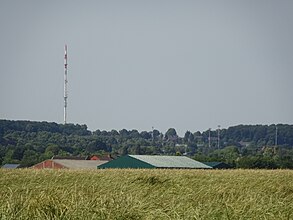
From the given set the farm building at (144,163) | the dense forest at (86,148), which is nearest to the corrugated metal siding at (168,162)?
the farm building at (144,163)

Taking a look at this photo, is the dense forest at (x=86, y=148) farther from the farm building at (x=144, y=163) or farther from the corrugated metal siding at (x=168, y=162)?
the farm building at (x=144, y=163)

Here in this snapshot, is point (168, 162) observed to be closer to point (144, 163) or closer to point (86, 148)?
point (144, 163)

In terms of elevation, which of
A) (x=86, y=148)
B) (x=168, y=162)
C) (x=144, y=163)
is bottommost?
(x=144, y=163)

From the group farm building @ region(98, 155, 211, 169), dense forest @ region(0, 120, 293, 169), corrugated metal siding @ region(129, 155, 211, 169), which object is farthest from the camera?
dense forest @ region(0, 120, 293, 169)

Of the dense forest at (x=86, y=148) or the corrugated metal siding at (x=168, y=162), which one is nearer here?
the corrugated metal siding at (x=168, y=162)

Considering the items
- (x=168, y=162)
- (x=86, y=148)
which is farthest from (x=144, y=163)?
(x=86, y=148)

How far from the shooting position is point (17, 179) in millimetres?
30250

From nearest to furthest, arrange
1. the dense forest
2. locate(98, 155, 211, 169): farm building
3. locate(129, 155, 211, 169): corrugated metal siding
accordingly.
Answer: locate(98, 155, 211, 169): farm building → locate(129, 155, 211, 169): corrugated metal siding → the dense forest

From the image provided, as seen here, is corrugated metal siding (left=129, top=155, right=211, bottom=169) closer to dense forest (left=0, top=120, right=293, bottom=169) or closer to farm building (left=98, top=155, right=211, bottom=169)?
farm building (left=98, top=155, right=211, bottom=169)

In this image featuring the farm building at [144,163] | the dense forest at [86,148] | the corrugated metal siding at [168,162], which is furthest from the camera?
the dense forest at [86,148]

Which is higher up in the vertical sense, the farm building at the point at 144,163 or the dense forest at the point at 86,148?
the dense forest at the point at 86,148

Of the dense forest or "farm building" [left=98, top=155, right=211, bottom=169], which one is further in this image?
the dense forest

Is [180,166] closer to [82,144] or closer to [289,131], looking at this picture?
[82,144]

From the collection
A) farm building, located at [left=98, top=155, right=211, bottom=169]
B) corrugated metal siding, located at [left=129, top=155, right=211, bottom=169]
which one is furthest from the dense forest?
farm building, located at [left=98, top=155, right=211, bottom=169]
